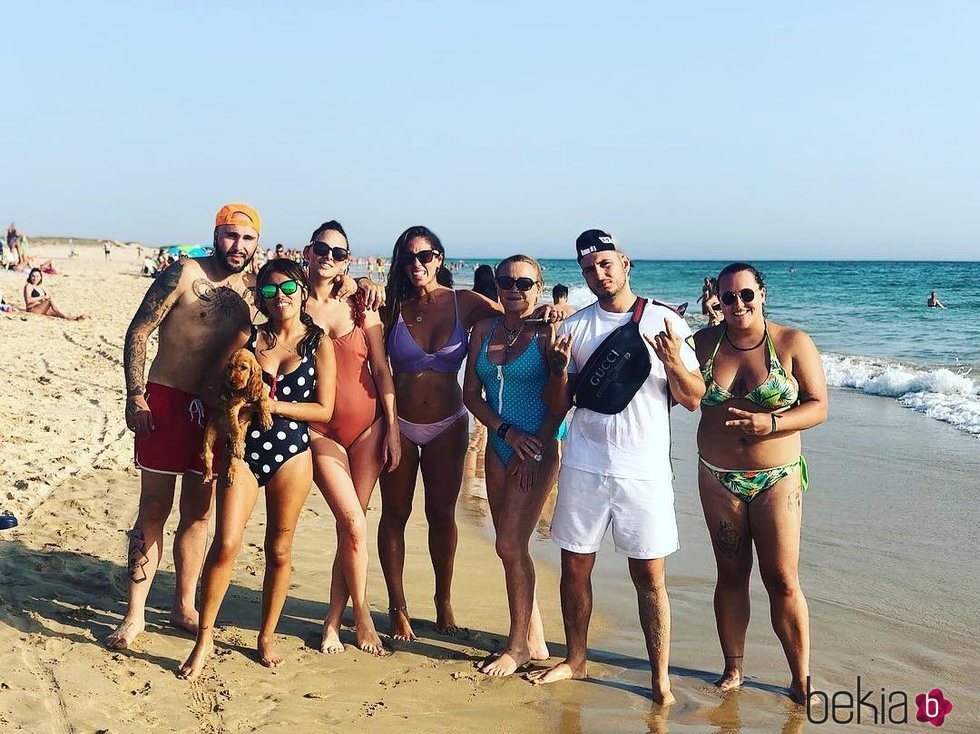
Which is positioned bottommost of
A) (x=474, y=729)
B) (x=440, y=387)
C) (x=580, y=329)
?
(x=474, y=729)

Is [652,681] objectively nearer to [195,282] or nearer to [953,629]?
[953,629]

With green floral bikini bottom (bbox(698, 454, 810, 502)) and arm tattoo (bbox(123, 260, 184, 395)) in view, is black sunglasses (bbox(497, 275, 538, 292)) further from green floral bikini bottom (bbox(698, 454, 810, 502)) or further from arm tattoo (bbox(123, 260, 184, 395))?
arm tattoo (bbox(123, 260, 184, 395))

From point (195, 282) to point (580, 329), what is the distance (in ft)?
6.82

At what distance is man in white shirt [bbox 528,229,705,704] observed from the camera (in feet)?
14.1

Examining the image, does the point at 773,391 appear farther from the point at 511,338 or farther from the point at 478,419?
the point at 478,419

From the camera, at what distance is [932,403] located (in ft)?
43.4

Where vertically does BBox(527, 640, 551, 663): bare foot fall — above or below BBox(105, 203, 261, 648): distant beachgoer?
below

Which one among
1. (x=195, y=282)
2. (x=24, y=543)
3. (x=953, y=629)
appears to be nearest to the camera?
(x=195, y=282)

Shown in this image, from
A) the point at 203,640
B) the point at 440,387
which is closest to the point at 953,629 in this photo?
the point at 440,387

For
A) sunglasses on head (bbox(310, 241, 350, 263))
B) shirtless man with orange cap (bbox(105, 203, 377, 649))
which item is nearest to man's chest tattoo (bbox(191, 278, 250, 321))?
shirtless man with orange cap (bbox(105, 203, 377, 649))

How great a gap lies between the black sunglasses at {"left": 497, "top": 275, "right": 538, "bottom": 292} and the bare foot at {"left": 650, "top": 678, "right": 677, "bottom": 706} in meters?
2.06

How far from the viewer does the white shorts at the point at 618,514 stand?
4297 millimetres

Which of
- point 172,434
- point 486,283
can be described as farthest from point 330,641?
point 486,283

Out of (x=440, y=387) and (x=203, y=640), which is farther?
(x=440, y=387)
